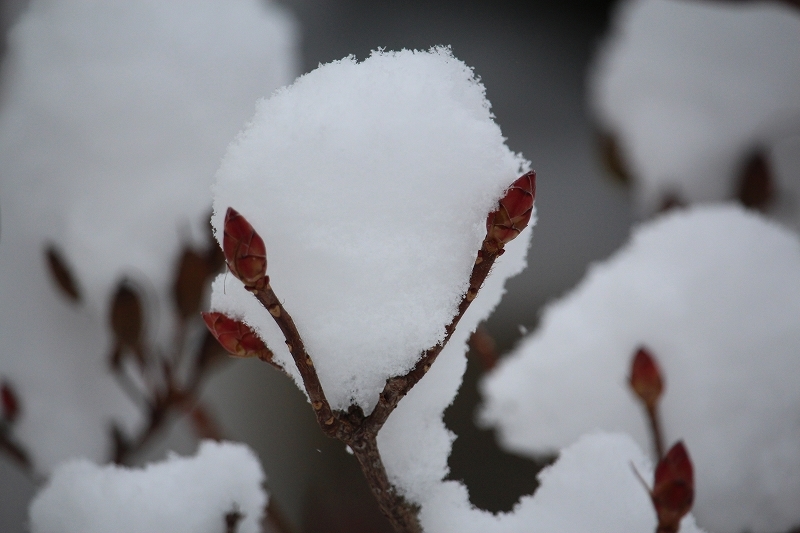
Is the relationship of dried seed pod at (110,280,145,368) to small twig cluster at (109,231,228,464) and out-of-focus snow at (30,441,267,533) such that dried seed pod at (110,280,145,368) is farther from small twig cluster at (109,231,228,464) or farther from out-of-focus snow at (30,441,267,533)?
out-of-focus snow at (30,441,267,533)

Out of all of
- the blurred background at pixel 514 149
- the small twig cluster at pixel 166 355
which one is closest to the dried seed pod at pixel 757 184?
the blurred background at pixel 514 149

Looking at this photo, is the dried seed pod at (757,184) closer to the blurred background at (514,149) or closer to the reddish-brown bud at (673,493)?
the blurred background at (514,149)

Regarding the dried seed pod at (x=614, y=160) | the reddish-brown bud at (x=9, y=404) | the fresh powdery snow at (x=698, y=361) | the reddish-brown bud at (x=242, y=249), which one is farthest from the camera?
the dried seed pod at (x=614, y=160)

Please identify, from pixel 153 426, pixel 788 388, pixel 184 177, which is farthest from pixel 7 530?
pixel 788 388

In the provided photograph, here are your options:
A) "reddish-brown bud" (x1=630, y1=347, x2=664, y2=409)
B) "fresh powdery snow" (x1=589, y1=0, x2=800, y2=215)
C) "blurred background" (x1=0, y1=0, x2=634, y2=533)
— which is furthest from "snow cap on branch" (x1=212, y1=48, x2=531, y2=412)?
"blurred background" (x1=0, y1=0, x2=634, y2=533)

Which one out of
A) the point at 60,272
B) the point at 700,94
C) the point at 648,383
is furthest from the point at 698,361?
the point at 60,272

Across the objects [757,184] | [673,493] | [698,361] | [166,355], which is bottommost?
[673,493]

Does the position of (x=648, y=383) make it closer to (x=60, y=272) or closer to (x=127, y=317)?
(x=127, y=317)
